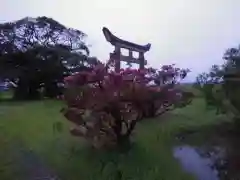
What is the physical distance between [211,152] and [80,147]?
0.69 metres

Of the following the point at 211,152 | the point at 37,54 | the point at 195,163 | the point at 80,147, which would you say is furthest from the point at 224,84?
the point at 37,54

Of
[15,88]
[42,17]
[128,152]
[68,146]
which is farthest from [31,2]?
[128,152]

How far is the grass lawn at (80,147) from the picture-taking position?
1.80 metres

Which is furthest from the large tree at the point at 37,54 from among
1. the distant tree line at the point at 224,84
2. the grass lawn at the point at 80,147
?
the distant tree line at the point at 224,84

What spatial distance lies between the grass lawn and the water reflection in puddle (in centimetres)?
4

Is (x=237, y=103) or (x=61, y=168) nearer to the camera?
(x=61, y=168)

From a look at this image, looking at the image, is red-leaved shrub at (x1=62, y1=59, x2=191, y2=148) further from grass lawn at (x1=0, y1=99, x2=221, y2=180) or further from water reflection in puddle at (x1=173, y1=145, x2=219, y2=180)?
water reflection in puddle at (x1=173, y1=145, x2=219, y2=180)

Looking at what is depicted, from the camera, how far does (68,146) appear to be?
6.36 ft

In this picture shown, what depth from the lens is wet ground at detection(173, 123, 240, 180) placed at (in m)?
1.87

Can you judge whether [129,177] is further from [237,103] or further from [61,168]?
[237,103]

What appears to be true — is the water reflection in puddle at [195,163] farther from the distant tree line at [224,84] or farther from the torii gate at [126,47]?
the torii gate at [126,47]

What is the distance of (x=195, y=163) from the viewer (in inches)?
75.6

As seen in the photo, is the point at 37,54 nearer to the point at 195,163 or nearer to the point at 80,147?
the point at 80,147

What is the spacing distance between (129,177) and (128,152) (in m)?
0.19
